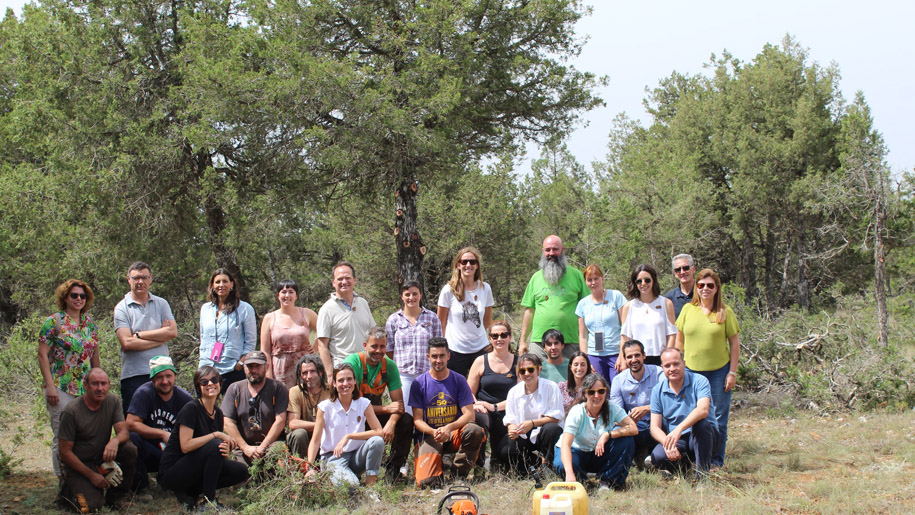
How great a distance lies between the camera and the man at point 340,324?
5.99 meters

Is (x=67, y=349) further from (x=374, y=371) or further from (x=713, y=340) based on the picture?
(x=713, y=340)

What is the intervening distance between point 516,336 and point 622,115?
22.5m

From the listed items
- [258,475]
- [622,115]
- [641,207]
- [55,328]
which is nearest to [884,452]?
[258,475]

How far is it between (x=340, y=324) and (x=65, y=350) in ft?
7.22

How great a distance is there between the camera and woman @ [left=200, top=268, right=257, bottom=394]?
234 inches

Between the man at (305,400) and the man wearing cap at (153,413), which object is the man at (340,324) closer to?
the man at (305,400)

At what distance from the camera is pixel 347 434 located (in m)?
5.31

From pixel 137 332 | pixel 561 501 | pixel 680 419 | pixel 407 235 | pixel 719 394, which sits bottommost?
pixel 561 501

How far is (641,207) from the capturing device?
2245 cm

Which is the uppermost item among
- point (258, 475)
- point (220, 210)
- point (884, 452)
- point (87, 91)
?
point (87, 91)

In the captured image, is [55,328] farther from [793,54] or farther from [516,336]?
[793,54]

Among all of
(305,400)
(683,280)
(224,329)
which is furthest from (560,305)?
(224,329)

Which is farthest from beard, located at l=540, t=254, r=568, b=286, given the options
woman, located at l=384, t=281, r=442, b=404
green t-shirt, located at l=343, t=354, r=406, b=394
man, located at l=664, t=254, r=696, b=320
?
green t-shirt, located at l=343, t=354, r=406, b=394

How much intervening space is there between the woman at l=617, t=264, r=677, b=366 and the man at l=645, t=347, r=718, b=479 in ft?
1.79
